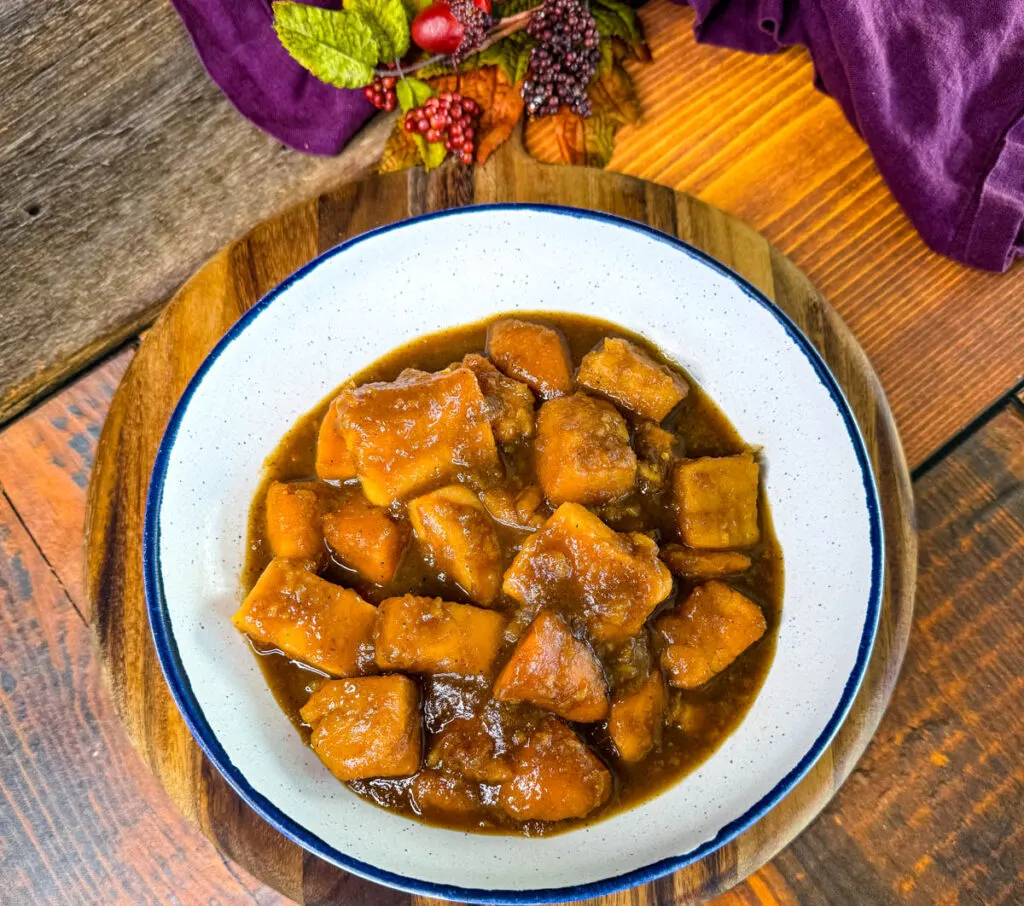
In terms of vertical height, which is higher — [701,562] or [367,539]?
[367,539]

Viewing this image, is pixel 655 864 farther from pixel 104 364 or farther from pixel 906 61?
pixel 906 61

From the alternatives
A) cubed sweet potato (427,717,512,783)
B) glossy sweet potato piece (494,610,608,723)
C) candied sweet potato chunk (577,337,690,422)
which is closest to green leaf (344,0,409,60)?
candied sweet potato chunk (577,337,690,422)

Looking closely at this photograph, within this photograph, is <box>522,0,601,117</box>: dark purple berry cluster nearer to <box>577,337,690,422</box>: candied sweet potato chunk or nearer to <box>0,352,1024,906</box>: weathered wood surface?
<box>577,337,690,422</box>: candied sweet potato chunk

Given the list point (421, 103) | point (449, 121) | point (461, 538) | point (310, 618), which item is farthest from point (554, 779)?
point (421, 103)

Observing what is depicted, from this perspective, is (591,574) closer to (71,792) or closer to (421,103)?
(421,103)

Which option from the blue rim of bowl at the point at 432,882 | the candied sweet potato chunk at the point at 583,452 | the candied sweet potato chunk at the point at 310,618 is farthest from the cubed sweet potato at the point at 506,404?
the candied sweet potato chunk at the point at 310,618

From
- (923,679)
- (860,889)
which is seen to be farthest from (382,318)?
(860,889)
